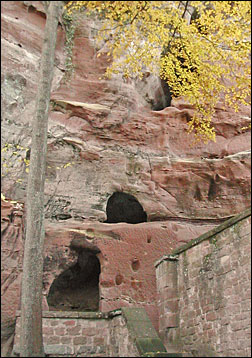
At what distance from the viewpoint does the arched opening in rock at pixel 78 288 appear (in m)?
12.0

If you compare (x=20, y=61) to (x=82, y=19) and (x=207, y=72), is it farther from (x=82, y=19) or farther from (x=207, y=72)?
(x=207, y=72)

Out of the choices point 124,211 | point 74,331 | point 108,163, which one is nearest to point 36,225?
point 74,331

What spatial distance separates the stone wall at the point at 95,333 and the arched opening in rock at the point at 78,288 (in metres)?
3.03

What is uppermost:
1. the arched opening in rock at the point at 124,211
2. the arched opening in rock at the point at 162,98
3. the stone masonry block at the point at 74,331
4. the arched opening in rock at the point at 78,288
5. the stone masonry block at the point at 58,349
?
the arched opening in rock at the point at 162,98

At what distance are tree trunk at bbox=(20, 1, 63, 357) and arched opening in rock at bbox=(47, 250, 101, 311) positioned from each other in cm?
537

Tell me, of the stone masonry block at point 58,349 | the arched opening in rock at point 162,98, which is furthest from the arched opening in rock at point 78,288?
the arched opening in rock at point 162,98

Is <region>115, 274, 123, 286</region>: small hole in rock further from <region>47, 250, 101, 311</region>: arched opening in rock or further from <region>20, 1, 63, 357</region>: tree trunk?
<region>20, 1, 63, 357</region>: tree trunk

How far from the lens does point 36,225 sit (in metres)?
6.51

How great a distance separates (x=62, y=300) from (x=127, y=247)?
126 inches

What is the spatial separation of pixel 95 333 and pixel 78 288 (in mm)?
4037

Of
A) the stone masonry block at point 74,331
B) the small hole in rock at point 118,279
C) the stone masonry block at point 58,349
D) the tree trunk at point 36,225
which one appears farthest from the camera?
the small hole in rock at point 118,279

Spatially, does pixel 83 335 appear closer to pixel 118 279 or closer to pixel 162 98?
pixel 118 279

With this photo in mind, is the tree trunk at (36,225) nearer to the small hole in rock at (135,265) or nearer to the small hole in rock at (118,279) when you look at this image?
the small hole in rock at (118,279)

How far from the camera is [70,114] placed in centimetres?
1192
